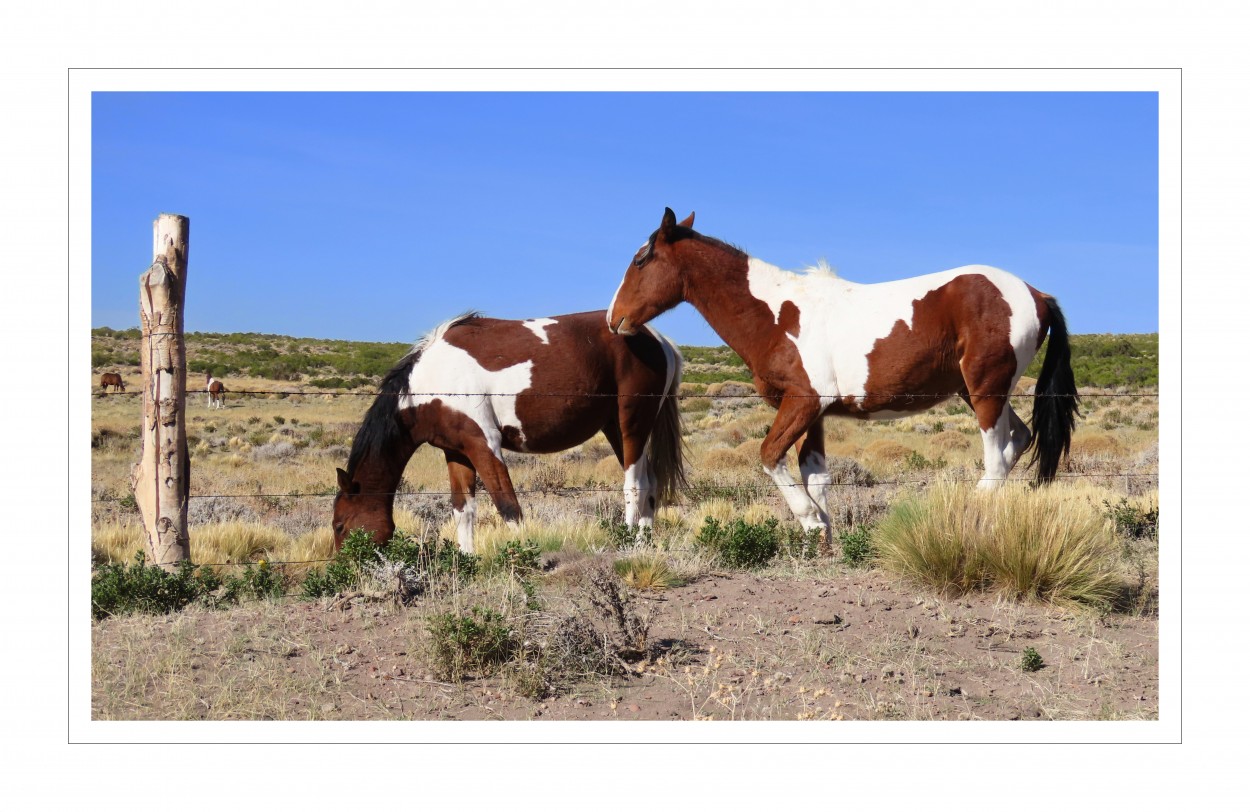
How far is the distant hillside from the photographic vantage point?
134 ft

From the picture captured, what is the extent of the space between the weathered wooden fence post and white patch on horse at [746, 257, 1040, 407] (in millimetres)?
4370

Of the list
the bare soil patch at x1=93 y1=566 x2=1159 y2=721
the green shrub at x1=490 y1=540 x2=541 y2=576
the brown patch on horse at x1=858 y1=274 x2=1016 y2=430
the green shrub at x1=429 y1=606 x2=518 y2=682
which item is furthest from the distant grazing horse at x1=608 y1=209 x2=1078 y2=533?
the green shrub at x1=429 y1=606 x2=518 y2=682

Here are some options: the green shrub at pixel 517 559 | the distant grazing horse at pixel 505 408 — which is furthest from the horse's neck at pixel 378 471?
the green shrub at pixel 517 559

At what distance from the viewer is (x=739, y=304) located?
8656 millimetres

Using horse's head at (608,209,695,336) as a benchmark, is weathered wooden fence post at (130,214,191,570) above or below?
below

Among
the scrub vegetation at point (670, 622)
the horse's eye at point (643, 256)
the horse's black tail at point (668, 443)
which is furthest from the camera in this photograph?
the horse's black tail at point (668, 443)

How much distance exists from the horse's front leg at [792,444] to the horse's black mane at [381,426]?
9.81 feet

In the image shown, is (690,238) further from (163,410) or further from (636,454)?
(163,410)

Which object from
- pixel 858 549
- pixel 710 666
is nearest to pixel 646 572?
pixel 710 666

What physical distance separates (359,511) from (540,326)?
2190 mm

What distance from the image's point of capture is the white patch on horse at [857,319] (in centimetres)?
806

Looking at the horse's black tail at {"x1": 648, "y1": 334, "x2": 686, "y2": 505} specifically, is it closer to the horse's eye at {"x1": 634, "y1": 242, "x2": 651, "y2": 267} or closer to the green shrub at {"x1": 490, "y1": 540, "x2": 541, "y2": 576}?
the horse's eye at {"x1": 634, "y1": 242, "x2": 651, "y2": 267}

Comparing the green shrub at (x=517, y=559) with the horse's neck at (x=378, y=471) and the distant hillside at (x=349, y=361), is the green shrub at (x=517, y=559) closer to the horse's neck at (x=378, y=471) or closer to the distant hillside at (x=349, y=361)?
the horse's neck at (x=378, y=471)
